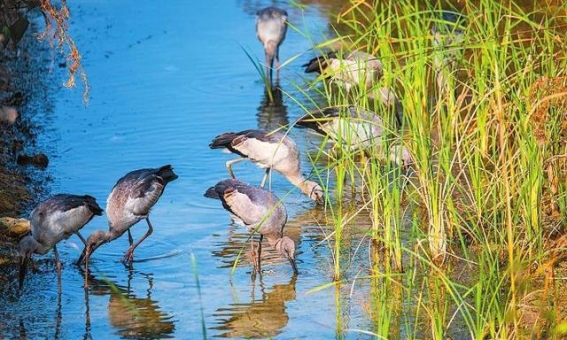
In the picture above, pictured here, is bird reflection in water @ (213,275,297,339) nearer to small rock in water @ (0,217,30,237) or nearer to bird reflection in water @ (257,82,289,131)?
small rock in water @ (0,217,30,237)

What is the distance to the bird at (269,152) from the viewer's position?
9422mm

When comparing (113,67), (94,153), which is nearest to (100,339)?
(94,153)

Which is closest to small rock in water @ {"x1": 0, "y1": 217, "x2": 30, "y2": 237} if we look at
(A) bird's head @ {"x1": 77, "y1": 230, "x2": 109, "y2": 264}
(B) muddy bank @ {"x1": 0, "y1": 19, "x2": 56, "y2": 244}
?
(B) muddy bank @ {"x1": 0, "y1": 19, "x2": 56, "y2": 244}

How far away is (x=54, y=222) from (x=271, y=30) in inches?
267

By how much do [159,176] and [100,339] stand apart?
196 centimetres

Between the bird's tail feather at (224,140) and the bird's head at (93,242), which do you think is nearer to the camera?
the bird's head at (93,242)

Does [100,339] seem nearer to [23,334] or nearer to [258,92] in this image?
[23,334]

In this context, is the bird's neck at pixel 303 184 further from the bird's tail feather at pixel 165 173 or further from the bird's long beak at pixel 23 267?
the bird's long beak at pixel 23 267

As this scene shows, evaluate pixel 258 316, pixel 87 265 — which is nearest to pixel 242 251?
pixel 87 265

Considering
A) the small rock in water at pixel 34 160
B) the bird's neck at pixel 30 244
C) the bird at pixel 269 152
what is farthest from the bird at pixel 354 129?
the small rock in water at pixel 34 160

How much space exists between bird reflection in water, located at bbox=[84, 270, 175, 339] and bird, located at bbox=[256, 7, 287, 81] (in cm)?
673

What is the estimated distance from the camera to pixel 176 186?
388 inches

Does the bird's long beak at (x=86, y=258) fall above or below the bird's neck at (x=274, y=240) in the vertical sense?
above

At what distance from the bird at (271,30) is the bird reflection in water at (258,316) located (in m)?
6.69
